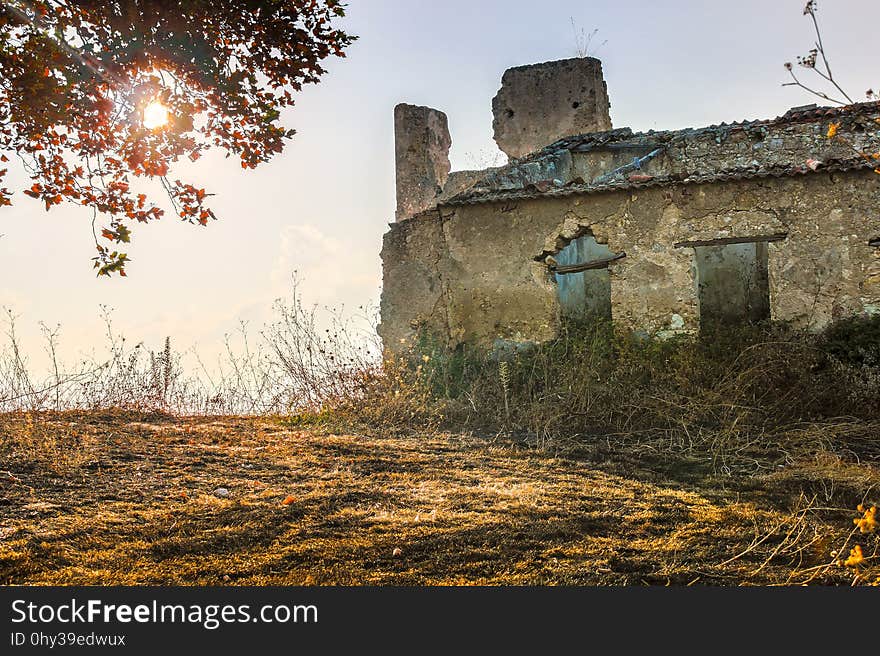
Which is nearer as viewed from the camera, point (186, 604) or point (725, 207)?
point (186, 604)

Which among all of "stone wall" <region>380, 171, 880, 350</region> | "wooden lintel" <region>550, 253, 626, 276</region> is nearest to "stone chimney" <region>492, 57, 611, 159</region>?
"wooden lintel" <region>550, 253, 626, 276</region>

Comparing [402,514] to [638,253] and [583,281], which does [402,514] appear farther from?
[583,281]

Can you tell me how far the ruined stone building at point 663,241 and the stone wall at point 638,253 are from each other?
0.06 ft

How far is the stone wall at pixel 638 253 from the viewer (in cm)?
1046

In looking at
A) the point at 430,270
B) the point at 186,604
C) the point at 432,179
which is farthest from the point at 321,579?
the point at 432,179

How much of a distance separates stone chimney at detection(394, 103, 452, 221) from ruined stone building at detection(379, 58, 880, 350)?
14.3ft

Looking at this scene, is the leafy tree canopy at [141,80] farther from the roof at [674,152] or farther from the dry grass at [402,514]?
the roof at [674,152]

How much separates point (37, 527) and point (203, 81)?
3.90m

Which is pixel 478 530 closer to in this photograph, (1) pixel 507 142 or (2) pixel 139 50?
(2) pixel 139 50

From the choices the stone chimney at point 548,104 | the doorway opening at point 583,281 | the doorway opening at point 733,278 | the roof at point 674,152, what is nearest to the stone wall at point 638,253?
the roof at point 674,152

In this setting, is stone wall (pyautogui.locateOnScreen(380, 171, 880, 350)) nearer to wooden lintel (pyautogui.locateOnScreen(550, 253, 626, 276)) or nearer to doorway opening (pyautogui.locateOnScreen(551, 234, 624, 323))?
wooden lintel (pyautogui.locateOnScreen(550, 253, 626, 276))

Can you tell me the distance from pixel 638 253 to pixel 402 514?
7.04 m

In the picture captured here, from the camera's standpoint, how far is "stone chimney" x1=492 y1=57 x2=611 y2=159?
18.5m

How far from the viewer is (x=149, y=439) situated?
831 cm
